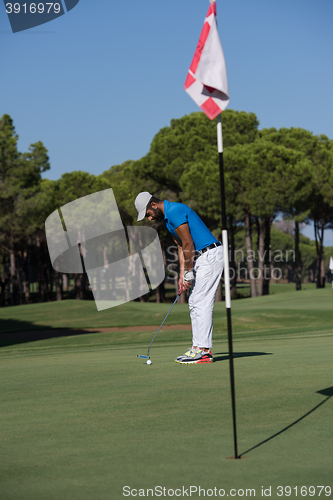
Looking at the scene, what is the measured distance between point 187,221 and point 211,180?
3190cm

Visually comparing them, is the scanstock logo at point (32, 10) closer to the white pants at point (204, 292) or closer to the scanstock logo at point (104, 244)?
the white pants at point (204, 292)

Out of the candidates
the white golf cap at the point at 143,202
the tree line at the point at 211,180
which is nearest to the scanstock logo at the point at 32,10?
the white golf cap at the point at 143,202

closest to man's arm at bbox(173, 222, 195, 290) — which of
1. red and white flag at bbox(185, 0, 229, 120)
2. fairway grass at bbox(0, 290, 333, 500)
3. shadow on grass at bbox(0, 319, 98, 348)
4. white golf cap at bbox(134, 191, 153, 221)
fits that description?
white golf cap at bbox(134, 191, 153, 221)

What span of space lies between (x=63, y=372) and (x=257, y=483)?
461cm

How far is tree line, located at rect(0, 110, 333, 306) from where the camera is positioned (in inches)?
1513

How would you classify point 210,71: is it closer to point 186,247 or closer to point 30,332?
point 186,247

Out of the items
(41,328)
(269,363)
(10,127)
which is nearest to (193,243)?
(269,363)

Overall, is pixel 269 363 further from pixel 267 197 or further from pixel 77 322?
pixel 267 197

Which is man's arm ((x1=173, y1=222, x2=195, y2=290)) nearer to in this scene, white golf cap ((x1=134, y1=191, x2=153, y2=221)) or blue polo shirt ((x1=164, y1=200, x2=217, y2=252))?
blue polo shirt ((x1=164, y1=200, x2=217, y2=252))

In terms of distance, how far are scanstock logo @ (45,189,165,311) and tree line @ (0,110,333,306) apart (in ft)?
4.32

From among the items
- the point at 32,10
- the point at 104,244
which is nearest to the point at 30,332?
the point at 32,10

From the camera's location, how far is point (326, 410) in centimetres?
391

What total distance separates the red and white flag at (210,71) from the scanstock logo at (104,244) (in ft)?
122

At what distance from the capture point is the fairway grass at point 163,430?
8.59 ft
